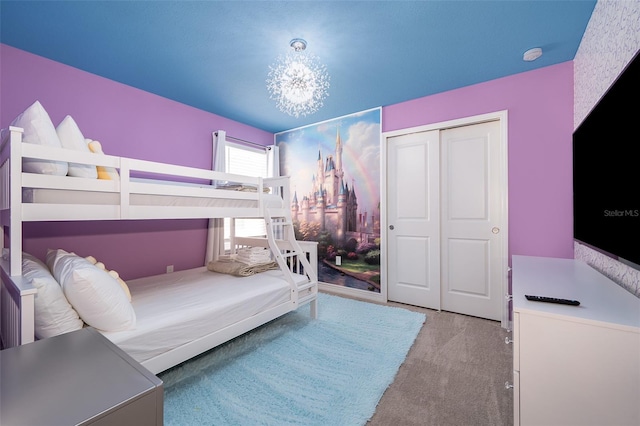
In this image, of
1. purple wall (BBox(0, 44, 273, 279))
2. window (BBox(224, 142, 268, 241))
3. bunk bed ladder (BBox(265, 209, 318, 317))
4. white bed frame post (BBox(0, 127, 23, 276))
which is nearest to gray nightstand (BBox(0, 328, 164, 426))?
white bed frame post (BBox(0, 127, 23, 276))

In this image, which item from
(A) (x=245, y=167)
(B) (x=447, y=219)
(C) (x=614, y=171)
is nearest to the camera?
(C) (x=614, y=171)

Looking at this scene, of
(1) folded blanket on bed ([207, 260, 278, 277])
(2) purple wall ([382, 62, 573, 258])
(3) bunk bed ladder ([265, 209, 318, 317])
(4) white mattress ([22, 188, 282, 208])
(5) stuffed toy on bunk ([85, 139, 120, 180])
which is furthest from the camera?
(1) folded blanket on bed ([207, 260, 278, 277])

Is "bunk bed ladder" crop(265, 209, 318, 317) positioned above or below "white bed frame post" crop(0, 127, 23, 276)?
below

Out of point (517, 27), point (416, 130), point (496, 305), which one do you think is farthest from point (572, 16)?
point (496, 305)

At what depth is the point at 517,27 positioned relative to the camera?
1.87 m

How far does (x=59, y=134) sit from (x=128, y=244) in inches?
55.0

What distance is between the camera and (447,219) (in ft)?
9.58

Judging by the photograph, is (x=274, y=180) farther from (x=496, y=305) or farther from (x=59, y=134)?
(x=496, y=305)

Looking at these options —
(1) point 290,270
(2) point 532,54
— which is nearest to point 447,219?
(2) point 532,54

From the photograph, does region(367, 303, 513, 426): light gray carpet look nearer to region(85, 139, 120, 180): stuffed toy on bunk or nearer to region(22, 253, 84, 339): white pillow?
region(22, 253, 84, 339): white pillow

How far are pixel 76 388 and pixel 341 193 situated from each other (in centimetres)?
310

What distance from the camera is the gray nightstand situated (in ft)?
2.09

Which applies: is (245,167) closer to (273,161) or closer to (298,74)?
(273,161)

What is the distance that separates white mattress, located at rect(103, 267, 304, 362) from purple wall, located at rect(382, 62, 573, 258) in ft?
7.54
